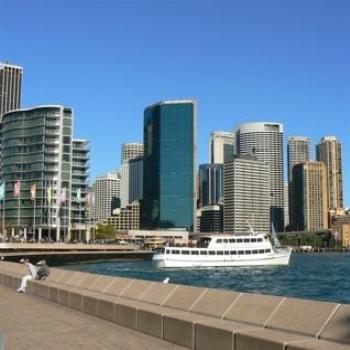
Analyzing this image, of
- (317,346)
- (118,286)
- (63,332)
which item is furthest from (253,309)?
(118,286)

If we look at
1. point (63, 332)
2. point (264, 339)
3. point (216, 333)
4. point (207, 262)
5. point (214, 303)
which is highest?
point (214, 303)

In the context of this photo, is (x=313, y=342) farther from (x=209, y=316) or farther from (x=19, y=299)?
(x=19, y=299)

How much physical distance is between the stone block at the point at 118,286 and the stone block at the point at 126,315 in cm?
268

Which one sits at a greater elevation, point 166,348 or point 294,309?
point 294,309

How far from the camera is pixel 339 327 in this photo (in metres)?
9.53

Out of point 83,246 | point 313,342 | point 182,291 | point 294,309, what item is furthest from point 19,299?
point 83,246

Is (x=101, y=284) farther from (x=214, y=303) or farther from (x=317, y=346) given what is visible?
(x=317, y=346)

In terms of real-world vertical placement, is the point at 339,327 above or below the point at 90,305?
above

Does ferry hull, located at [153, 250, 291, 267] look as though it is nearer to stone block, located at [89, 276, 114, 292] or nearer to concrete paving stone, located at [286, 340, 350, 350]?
stone block, located at [89, 276, 114, 292]

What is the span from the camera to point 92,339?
39.7ft

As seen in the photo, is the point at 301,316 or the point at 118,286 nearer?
the point at 301,316

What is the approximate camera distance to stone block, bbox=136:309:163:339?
12.5 meters

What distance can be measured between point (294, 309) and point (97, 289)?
9.38 meters

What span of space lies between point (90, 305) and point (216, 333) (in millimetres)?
6708
